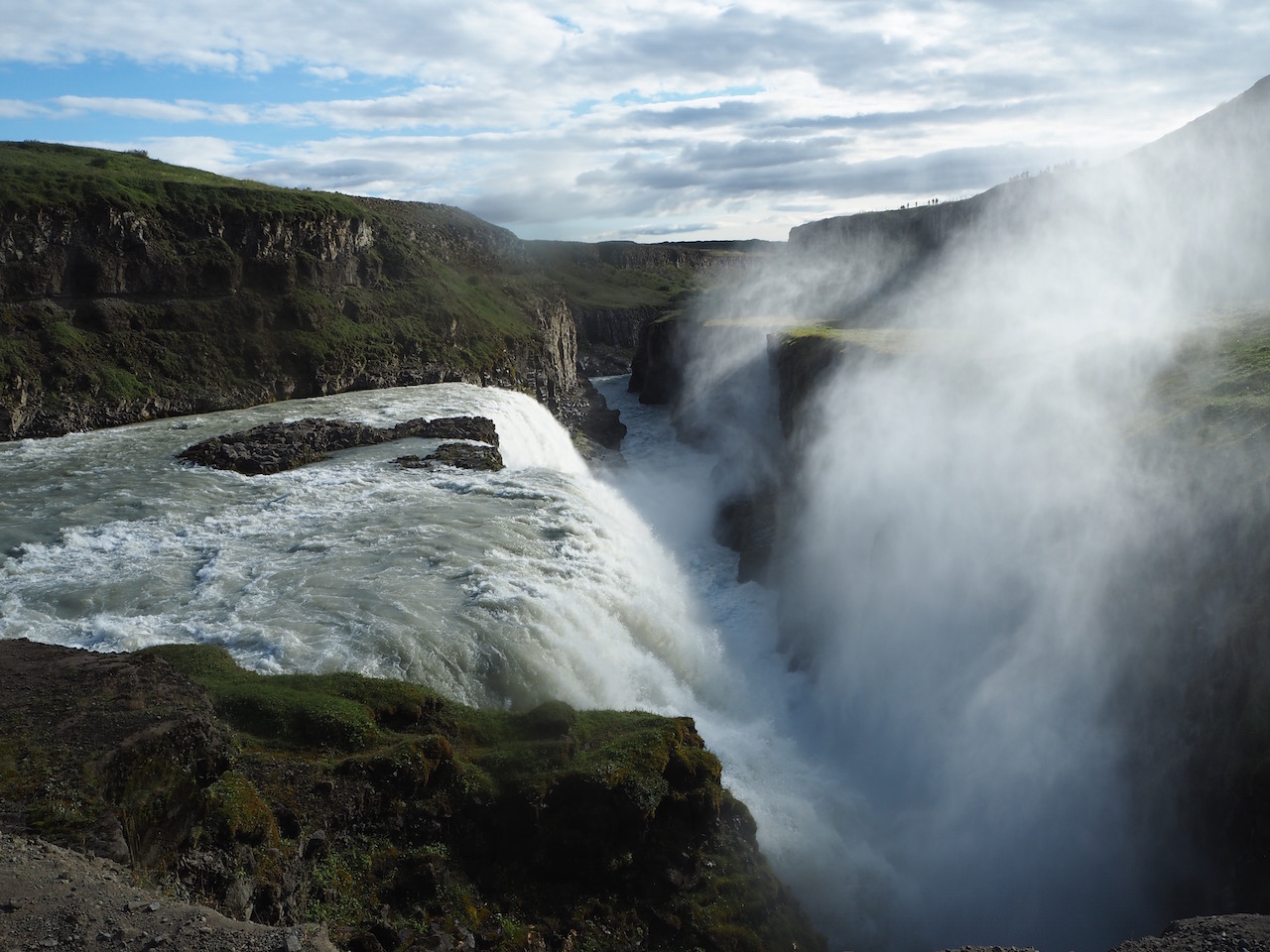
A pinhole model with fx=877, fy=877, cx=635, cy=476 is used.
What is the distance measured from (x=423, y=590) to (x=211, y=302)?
3086 cm

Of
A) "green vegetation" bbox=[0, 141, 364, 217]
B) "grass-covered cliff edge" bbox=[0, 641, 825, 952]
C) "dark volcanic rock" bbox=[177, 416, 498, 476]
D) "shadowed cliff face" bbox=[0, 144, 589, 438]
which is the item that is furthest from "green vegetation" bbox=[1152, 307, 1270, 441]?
"green vegetation" bbox=[0, 141, 364, 217]

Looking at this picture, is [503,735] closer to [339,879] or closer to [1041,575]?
[339,879]

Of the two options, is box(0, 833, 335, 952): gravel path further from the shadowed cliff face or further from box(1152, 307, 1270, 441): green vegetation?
the shadowed cliff face

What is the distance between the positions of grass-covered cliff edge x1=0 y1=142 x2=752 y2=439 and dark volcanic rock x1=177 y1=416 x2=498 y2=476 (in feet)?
27.0

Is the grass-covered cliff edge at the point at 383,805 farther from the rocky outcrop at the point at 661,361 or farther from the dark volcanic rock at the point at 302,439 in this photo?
the rocky outcrop at the point at 661,361

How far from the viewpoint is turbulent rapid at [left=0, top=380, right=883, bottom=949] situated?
16203 millimetres

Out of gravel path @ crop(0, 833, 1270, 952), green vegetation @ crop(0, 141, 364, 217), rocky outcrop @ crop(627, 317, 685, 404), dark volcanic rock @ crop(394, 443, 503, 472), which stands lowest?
gravel path @ crop(0, 833, 1270, 952)

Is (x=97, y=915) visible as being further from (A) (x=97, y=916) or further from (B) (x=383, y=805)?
(B) (x=383, y=805)

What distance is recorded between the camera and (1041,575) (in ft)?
61.2

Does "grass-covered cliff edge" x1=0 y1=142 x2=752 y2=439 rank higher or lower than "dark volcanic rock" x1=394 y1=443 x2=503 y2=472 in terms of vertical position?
higher

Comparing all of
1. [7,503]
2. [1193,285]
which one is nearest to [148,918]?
[7,503]

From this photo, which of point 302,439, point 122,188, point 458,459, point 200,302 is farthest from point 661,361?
point 302,439

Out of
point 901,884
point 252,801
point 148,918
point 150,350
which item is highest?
point 150,350

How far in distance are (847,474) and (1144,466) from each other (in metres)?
11.6
